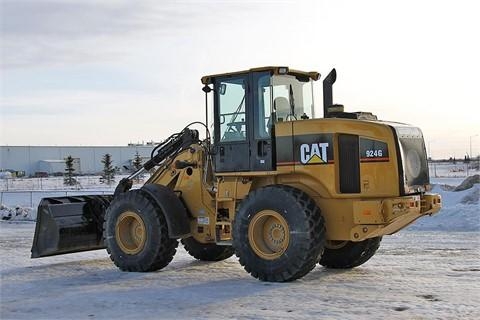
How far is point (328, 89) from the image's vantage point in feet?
35.2

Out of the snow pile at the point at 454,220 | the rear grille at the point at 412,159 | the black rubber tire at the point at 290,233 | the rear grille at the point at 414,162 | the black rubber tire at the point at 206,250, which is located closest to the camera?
the black rubber tire at the point at 290,233

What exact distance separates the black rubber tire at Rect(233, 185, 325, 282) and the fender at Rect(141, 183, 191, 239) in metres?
1.30

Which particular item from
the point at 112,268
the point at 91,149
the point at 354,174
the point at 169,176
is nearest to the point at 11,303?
the point at 112,268

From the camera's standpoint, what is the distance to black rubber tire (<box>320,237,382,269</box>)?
1054 cm

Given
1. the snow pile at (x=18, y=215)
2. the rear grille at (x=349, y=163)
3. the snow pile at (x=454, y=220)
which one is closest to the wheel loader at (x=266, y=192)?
the rear grille at (x=349, y=163)

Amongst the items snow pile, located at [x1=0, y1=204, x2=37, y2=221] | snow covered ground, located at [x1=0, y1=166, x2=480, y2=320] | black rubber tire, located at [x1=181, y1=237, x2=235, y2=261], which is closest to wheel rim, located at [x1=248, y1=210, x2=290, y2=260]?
snow covered ground, located at [x1=0, y1=166, x2=480, y2=320]

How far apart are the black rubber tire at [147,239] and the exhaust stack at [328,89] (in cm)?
308

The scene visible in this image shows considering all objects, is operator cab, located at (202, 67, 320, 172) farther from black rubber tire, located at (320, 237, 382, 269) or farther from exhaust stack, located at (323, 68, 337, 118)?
black rubber tire, located at (320, 237, 382, 269)

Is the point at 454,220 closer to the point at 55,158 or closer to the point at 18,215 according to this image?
the point at 18,215

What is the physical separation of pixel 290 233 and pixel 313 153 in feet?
3.83

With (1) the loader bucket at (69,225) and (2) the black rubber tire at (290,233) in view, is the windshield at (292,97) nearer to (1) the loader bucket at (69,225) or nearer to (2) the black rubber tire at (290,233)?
(2) the black rubber tire at (290,233)

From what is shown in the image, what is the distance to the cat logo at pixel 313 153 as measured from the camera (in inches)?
368

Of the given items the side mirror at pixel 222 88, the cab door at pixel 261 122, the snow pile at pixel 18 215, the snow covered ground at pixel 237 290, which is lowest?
the snow covered ground at pixel 237 290

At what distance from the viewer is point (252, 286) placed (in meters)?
9.17
